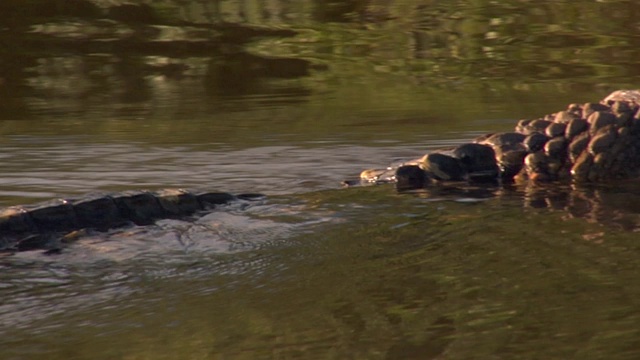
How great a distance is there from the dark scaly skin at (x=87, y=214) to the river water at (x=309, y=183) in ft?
0.21

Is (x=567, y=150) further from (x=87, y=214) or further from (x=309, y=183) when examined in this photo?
(x=87, y=214)

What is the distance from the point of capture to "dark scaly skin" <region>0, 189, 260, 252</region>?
2367 millimetres

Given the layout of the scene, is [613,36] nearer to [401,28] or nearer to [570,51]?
[570,51]

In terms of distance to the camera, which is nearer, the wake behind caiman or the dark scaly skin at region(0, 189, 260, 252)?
the dark scaly skin at region(0, 189, 260, 252)

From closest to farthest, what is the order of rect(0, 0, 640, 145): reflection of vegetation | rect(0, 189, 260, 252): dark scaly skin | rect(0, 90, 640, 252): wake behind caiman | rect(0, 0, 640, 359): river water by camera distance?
1. rect(0, 0, 640, 359): river water
2. rect(0, 189, 260, 252): dark scaly skin
3. rect(0, 90, 640, 252): wake behind caiman
4. rect(0, 0, 640, 145): reflection of vegetation

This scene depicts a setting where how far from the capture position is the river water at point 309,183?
1764 millimetres

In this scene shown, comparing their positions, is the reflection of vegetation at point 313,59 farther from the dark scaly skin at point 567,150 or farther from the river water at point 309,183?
the dark scaly skin at point 567,150

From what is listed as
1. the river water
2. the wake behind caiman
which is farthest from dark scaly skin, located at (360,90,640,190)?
the river water

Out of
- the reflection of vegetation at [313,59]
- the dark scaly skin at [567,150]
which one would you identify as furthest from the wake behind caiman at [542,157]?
the reflection of vegetation at [313,59]

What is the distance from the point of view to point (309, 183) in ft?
10.5

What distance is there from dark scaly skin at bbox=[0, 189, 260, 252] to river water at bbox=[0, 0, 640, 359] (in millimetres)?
65

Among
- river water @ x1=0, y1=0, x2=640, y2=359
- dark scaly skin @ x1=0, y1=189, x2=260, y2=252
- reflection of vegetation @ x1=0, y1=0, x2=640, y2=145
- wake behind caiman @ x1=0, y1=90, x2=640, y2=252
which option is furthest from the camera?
reflection of vegetation @ x1=0, y1=0, x2=640, y2=145

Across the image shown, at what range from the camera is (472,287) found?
1.93 metres

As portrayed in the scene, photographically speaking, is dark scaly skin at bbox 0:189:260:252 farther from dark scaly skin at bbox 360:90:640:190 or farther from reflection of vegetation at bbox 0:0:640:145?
reflection of vegetation at bbox 0:0:640:145
